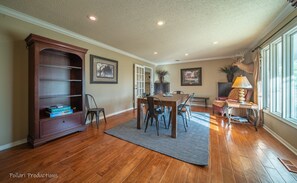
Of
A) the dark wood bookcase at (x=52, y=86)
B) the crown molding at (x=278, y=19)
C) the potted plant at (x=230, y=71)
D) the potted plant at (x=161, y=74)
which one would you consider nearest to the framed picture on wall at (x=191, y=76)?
the potted plant at (x=161, y=74)

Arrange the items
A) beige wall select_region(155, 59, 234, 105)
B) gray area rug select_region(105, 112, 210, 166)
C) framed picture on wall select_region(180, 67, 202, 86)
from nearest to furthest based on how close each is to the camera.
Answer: gray area rug select_region(105, 112, 210, 166), beige wall select_region(155, 59, 234, 105), framed picture on wall select_region(180, 67, 202, 86)

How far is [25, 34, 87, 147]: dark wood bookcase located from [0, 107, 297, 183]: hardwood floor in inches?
10.7

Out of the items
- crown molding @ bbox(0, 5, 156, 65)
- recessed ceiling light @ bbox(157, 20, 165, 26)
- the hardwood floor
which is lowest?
the hardwood floor

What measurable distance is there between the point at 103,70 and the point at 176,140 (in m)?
3.07

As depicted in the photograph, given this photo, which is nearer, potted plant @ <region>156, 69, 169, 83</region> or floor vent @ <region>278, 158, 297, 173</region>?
floor vent @ <region>278, 158, 297, 173</region>

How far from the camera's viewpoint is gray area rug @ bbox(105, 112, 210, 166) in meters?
1.88

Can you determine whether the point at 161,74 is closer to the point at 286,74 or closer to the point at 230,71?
the point at 230,71

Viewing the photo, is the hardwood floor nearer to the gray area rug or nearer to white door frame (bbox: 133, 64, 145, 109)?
the gray area rug

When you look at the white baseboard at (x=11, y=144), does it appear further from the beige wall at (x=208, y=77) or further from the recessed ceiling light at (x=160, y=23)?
the beige wall at (x=208, y=77)

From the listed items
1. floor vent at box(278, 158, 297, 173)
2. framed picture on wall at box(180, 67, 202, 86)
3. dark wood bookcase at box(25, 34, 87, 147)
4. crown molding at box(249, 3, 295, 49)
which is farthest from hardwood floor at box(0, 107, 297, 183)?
framed picture on wall at box(180, 67, 202, 86)

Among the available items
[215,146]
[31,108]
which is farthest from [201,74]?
[31,108]

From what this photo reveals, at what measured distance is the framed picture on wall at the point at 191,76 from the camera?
6.09m

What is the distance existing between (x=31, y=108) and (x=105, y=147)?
156cm

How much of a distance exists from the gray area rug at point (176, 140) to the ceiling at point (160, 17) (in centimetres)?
242
